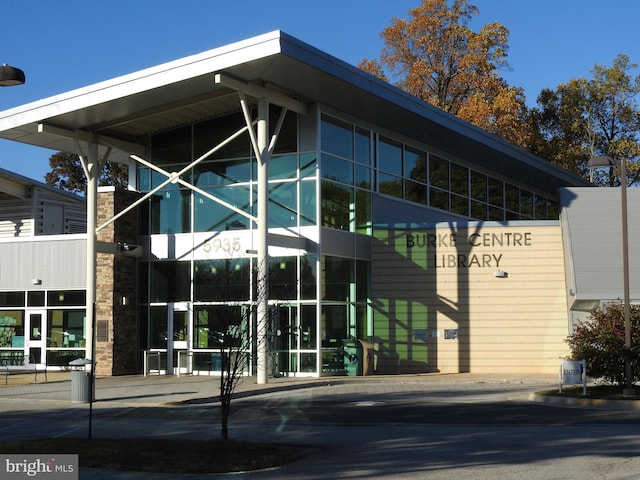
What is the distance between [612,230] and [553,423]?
1379 centimetres

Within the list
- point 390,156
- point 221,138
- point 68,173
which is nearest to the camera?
point 221,138

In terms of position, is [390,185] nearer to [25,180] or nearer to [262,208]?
[262,208]

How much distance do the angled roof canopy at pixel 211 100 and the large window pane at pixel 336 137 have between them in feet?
1.69

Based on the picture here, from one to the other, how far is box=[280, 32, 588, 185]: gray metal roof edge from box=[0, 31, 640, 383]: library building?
3.8 inches

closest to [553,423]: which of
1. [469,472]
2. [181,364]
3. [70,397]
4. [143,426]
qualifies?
[469,472]

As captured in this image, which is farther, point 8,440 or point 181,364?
point 181,364

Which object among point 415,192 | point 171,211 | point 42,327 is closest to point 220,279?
point 171,211

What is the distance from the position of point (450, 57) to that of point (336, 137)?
2365 cm

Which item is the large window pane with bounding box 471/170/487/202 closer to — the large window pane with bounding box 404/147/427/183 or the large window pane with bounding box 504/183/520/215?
the large window pane with bounding box 504/183/520/215

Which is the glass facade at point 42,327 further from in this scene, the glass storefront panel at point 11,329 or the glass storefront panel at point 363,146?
the glass storefront panel at point 363,146

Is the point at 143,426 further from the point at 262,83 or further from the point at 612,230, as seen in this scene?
the point at 612,230

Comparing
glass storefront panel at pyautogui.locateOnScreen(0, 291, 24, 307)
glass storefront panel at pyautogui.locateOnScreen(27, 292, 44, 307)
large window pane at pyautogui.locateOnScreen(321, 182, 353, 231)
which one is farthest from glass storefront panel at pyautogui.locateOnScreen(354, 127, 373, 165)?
glass storefront panel at pyautogui.locateOnScreen(0, 291, 24, 307)

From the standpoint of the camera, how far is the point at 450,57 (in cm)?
4966

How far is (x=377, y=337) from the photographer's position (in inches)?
1129
